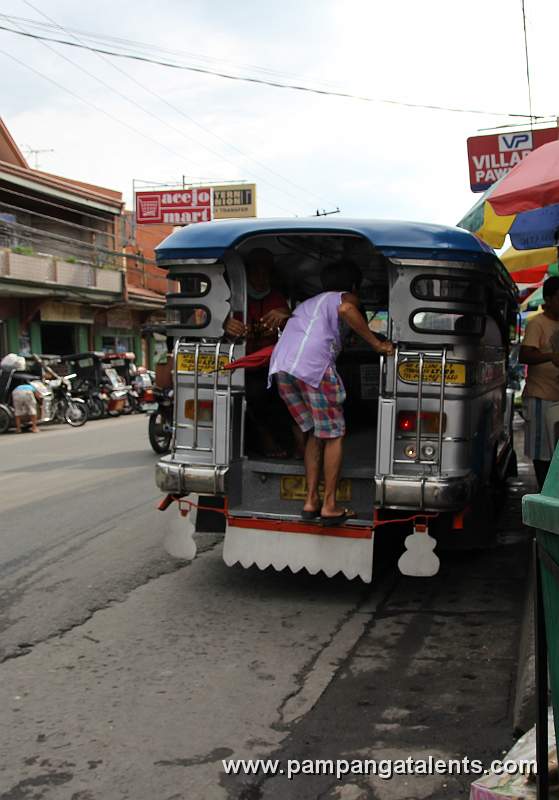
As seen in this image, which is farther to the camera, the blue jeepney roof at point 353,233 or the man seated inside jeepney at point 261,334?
the man seated inside jeepney at point 261,334

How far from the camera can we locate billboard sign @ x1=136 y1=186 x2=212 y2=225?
134 feet

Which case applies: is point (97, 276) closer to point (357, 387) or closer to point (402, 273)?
point (357, 387)

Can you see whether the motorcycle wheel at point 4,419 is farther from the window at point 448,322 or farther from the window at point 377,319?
the window at point 448,322

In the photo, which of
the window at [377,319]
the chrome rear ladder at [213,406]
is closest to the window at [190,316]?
the chrome rear ladder at [213,406]

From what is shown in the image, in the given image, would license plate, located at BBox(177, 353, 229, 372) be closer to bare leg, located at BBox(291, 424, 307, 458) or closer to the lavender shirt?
the lavender shirt

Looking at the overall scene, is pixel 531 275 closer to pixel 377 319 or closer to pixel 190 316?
pixel 377 319

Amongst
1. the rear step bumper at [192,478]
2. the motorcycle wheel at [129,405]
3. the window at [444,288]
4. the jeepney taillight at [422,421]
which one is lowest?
the motorcycle wheel at [129,405]

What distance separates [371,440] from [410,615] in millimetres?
1967

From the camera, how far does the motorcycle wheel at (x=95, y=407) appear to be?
22.4m

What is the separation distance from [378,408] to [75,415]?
1611cm

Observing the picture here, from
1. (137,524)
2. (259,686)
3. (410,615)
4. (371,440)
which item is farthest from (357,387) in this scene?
(259,686)

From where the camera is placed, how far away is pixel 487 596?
5824 millimetres

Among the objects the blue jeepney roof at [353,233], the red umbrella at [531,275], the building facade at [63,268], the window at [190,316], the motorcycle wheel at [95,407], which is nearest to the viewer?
the blue jeepney roof at [353,233]

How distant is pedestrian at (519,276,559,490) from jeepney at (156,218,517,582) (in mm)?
873
